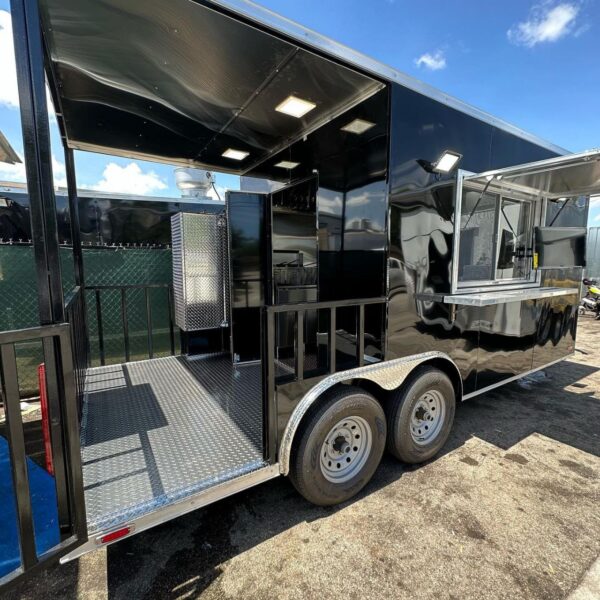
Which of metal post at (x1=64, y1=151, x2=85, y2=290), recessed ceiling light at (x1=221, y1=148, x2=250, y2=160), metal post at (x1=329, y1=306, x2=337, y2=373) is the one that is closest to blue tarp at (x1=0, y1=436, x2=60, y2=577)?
metal post at (x1=329, y1=306, x2=337, y2=373)

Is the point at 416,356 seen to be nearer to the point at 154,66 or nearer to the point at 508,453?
the point at 508,453

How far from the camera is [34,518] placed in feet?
5.88

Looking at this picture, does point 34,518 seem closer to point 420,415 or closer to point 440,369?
point 420,415

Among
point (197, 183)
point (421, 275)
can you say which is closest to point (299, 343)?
point (421, 275)

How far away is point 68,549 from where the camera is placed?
60.7 inches

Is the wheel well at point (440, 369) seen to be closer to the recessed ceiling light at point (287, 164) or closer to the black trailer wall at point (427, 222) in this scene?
the black trailer wall at point (427, 222)

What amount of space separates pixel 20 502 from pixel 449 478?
2.84 metres

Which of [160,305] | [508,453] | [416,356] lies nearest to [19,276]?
[160,305]

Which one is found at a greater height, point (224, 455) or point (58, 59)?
point (58, 59)

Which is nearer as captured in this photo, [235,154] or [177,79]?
[177,79]

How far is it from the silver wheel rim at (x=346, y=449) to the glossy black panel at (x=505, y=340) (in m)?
1.62

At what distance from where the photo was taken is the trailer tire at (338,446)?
226 cm

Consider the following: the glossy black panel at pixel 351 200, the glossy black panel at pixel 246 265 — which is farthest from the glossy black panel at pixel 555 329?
the glossy black panel at pixel 246 265

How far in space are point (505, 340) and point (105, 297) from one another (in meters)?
5.19
